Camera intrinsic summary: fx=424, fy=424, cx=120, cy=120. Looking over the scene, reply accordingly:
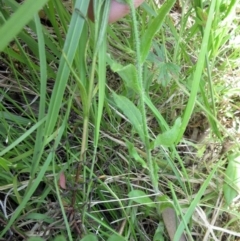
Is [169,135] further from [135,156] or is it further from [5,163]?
[5,163]

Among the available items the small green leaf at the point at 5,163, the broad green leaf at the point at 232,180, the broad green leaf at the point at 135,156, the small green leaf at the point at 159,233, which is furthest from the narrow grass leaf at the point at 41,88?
the broad green leaf at the point at 232,180

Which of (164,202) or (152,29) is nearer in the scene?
(152,29)

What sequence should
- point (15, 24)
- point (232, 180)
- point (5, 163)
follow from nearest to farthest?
point (15, 24) < point (5, 163) < point (232, 180)

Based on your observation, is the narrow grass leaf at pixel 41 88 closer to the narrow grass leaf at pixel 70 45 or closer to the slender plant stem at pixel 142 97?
the narrow grass leaf at pixel 70 45

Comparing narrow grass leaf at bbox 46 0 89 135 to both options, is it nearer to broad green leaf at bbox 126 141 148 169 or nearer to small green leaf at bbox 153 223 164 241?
broad green leaf at bbox 126 141 148 169

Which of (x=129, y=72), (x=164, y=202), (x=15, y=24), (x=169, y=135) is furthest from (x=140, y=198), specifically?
(x=15, y=24)

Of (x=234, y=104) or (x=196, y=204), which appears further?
(x=234, y=104)

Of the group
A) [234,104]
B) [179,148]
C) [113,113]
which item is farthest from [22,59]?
[234,104]

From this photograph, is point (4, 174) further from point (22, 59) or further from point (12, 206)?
point (22, 59)
